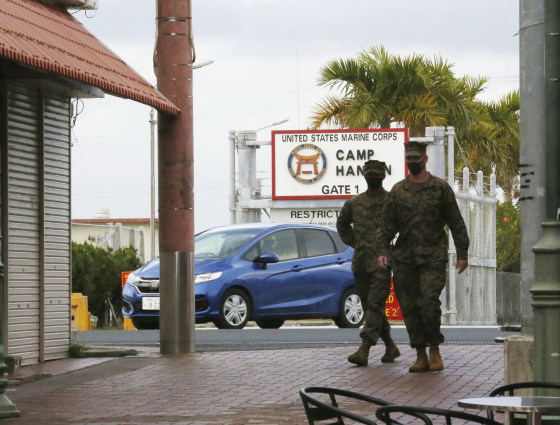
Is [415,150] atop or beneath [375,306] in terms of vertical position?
atop

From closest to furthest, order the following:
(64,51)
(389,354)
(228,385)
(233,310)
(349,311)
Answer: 1. (228,385)
2. (64,51)
3. (389,354)
4. (233,310)
5. (349,311)

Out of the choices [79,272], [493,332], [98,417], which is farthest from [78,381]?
[79,272]

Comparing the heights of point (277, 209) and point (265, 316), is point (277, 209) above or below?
above

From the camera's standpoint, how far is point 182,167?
1467 cm

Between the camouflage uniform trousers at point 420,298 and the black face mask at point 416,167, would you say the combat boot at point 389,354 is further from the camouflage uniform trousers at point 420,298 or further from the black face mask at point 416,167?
the black face mask at point 416,167

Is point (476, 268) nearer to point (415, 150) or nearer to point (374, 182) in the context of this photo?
point (374, 182)

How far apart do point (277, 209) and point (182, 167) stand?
23.6m

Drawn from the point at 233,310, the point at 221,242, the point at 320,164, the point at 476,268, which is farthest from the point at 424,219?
the point at 320,164

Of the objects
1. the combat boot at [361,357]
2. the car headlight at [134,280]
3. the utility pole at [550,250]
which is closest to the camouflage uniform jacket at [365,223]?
the combat boot at [361,357]

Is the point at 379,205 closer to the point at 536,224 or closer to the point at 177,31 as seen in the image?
the point at 177,31

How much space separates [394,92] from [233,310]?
19.9 meters

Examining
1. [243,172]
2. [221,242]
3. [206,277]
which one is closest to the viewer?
[206,277]

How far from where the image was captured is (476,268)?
33.1 m

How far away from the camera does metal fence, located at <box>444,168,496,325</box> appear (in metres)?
32.0
